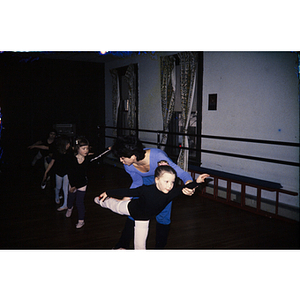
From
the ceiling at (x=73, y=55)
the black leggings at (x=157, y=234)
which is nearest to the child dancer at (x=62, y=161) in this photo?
the black leggings at (x=157, y=234)

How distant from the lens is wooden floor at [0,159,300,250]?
9.37 feet

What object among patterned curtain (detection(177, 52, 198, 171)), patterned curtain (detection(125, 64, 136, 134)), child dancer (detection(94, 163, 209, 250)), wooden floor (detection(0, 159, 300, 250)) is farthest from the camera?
patterned curtain (detection(125, 64, 136, 134))

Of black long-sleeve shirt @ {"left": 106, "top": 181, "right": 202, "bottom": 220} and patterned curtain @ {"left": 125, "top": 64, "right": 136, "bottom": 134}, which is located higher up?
patterned curtain @ {"left": 125, "top": 64, "right": 136, "bottom": 134}

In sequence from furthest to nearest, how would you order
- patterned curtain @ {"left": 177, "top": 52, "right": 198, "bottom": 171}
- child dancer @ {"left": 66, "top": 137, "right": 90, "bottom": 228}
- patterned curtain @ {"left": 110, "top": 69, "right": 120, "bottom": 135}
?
patterned curtain @ {"left": 110, "top": 69, "right": 120, "bottom": 135} → patterned curtain @ {"left": 177, "top": 52, "right": 198, "bottom": 171} → child dancer @ {"left": 66, "top": 137, "right": 90, "bottom": 228}

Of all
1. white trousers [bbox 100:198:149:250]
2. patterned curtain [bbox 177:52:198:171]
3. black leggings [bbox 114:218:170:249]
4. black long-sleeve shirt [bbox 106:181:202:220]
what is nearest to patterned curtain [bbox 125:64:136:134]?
patterned curtain [bbox 177:52:198:171]

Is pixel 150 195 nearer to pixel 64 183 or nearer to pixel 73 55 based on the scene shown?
pixel 64 183

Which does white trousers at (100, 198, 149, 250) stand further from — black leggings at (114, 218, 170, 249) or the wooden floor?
the wooden floor

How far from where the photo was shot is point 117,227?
3.23 meters

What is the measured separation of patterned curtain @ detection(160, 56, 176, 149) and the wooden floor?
171cm

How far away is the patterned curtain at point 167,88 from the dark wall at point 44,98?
8.11 feet

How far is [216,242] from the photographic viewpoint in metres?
2.89

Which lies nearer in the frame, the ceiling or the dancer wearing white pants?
the dancer wearing white pants

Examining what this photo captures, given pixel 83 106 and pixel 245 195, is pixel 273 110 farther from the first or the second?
pixel 83 106

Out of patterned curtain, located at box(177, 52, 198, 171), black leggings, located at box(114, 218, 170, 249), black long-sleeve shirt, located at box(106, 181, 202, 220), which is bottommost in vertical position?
black leggings, located at box(114, 218, 170, 249)
